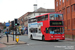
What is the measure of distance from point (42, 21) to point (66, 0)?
16.5 metres

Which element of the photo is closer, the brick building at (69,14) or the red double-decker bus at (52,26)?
A: the red double-decker bus at (52,26)

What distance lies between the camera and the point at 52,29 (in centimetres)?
2480

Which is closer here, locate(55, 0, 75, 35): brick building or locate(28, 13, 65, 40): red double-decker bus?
locate(28, 13, 65, 40): red double-decker bus

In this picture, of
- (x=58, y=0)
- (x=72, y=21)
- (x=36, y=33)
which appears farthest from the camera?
(x=58, y=0)

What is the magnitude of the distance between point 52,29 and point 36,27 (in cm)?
455

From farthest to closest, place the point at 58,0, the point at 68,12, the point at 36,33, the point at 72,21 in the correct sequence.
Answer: the point at 58,0 < the point at 68,12 < the point at 72,21 < the point at 36,33

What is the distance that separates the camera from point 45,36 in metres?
25.7

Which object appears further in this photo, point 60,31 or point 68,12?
point 68,12

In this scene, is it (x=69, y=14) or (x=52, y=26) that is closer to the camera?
(x=52, y=26)

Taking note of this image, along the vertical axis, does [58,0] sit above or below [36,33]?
above

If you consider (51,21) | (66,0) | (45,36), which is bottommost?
(45,36)

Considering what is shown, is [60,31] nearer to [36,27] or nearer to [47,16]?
[47,16]

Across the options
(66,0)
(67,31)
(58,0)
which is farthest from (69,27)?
(58,0)

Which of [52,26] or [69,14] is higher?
[69,14]
